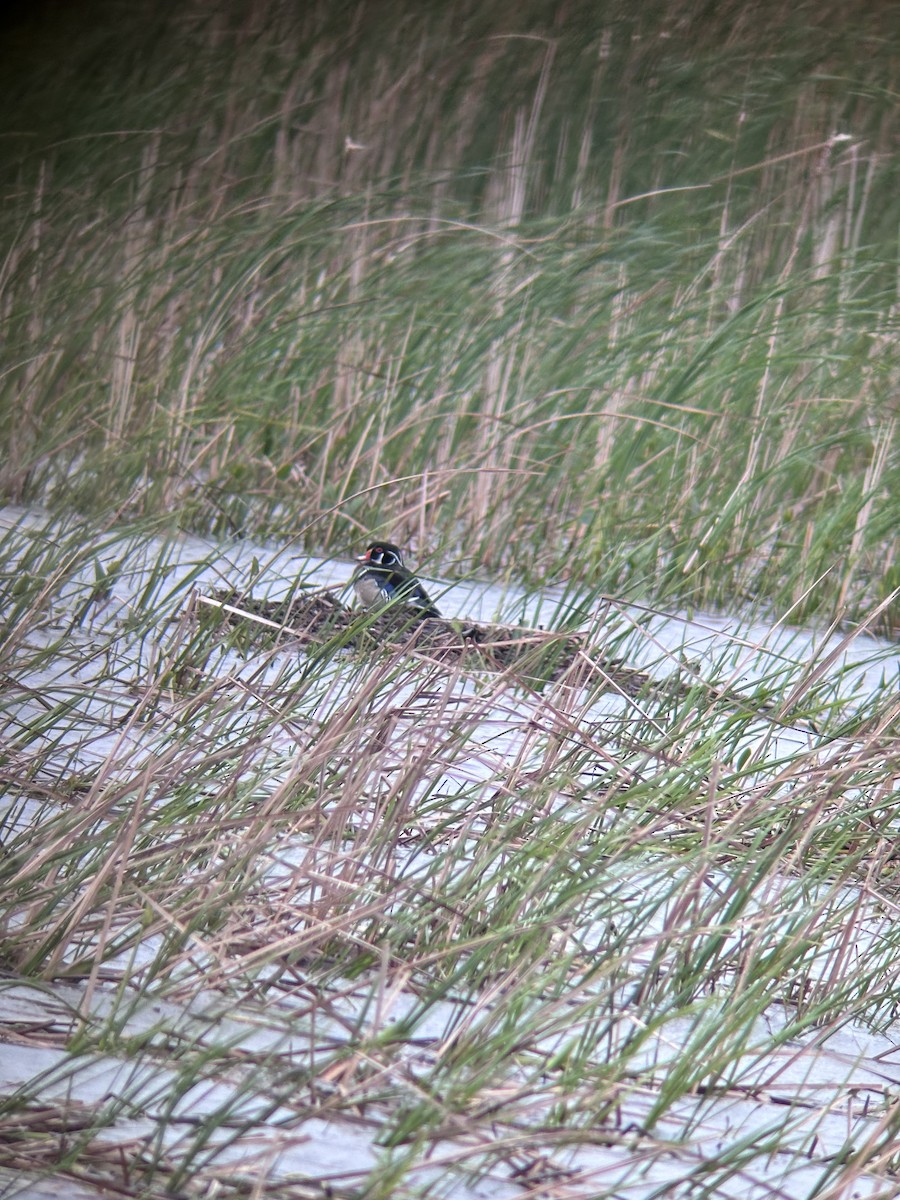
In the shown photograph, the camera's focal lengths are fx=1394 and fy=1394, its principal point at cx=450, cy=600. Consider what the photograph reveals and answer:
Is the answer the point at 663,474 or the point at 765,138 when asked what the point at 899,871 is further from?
the point at 765,138

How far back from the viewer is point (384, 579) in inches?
131

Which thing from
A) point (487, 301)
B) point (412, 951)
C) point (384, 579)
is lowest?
point (412, 951)

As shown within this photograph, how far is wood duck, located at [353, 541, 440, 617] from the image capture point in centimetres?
311

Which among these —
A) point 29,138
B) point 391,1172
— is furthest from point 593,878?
point 29,138

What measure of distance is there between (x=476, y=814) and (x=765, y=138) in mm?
3877

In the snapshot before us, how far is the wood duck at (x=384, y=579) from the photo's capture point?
3113 mm

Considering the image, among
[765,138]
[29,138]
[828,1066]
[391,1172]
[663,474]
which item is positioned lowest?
[828,1066]

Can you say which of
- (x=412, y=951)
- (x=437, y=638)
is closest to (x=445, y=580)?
(x=437, y=638)

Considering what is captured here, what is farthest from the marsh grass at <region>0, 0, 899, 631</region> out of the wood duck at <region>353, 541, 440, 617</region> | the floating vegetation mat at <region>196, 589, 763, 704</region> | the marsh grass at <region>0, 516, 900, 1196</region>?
the marsh grass at <region>0, 516, 900, 1196</region>

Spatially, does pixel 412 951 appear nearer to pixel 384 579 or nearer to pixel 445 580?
pixel 384 579

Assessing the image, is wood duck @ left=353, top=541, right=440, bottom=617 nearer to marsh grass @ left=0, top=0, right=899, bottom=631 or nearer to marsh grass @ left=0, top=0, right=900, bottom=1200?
marsh grass @ left=0, top=0, right=900, bottom=1200

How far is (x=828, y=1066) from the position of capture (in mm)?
1788

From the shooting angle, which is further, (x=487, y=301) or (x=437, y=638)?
(x=487, y=301)

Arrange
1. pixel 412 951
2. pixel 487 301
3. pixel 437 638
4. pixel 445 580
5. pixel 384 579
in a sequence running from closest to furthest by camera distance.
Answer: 1. pixel 412 951
2. pixel 437 638
3. pixel 384 579
4. pixel 445 580
5. pixel 487 301
